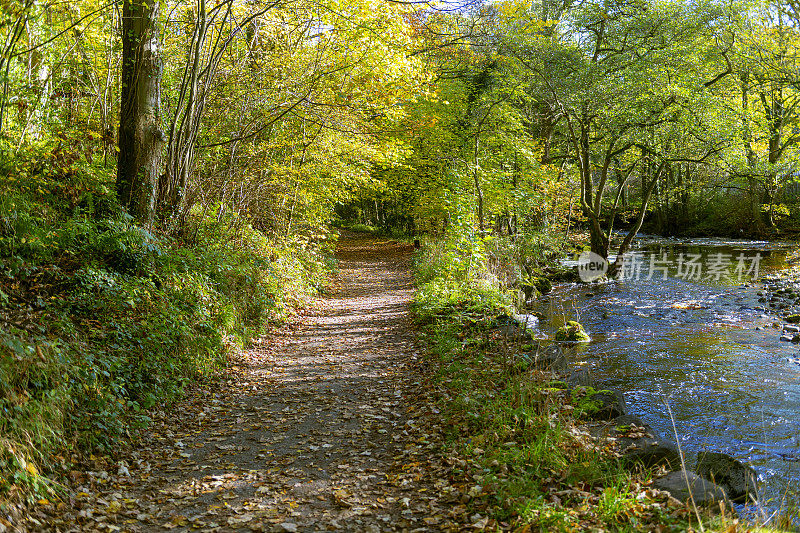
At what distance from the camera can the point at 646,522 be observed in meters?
3.58

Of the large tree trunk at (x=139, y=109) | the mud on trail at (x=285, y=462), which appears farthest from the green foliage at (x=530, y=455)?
the large tree trunk at (x=139, y=109)

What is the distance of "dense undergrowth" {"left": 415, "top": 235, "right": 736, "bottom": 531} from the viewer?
3.61 m

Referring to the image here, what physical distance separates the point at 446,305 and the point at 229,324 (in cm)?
424

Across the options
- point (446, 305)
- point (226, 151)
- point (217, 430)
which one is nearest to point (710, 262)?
point (446, 305)

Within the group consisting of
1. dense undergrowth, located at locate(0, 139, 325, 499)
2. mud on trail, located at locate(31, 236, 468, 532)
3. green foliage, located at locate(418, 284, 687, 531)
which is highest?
dense undergrowth, located at locate(0, 139, 325, 499)

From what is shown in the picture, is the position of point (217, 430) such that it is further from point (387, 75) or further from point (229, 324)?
point (387, 75)

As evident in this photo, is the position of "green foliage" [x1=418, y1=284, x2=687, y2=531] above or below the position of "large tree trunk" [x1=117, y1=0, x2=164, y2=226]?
below

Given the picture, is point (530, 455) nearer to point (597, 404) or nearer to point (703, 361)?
point (597, 404)

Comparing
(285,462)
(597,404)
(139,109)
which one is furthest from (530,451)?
(139,109)

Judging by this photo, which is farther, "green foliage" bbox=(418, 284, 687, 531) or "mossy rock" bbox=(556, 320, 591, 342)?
"mossy rock" bbox=(556, 320, 591, 342)

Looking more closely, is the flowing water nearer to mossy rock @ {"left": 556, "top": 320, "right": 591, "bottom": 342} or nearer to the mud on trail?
mossy rock @ {"left": 556, "top": 320, "right": 591, "bottom": 342}

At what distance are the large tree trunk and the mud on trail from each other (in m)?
3.03

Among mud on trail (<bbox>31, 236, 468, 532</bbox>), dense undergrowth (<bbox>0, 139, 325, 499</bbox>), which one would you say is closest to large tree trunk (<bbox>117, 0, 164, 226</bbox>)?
dense undergrowth (<bbox>0, 139, 325, 499</bbox>)

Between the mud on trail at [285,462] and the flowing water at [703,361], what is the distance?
2271 millimetres
